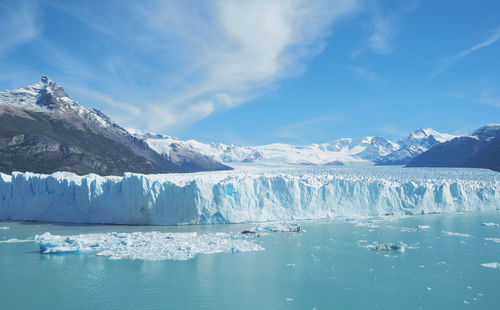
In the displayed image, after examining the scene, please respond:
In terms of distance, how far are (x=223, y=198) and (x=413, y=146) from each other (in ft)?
416

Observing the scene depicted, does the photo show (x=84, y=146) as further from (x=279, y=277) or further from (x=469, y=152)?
(x=469, y=152)

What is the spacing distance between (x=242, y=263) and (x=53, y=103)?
81.7m

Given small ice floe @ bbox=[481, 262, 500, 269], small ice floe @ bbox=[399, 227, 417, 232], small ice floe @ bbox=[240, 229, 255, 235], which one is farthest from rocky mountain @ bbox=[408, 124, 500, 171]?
small ice floe @ bbox=[481, 262, 500, 269]

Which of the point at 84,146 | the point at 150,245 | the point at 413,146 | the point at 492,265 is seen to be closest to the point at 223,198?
the point at 150,245

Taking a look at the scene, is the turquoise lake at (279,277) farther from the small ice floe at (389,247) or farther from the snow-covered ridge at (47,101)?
the snow-covered ridge at (47,101)

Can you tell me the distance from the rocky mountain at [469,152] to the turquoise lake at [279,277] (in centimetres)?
4723

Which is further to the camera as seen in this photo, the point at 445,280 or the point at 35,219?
the point at 35,219

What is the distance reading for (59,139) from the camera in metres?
61.6

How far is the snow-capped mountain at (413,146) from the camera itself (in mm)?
112125

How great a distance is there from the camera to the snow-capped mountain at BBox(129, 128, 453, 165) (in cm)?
12406

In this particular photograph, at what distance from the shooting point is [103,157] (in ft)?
216

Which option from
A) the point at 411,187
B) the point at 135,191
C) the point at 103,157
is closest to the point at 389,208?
the point at 411,187

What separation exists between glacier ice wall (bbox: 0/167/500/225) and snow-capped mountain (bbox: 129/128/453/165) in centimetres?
8381

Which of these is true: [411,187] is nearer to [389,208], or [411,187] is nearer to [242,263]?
[389,208]
